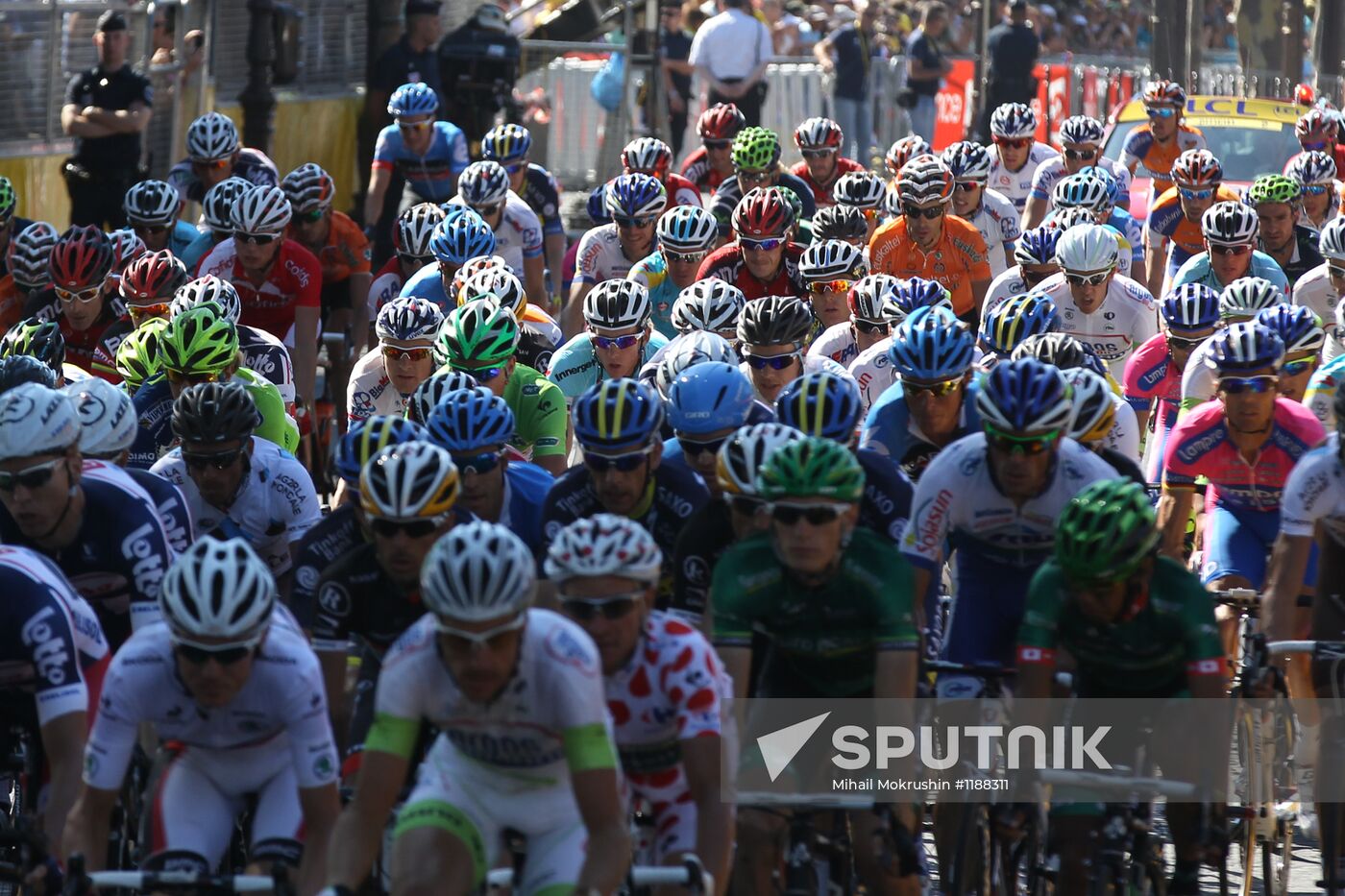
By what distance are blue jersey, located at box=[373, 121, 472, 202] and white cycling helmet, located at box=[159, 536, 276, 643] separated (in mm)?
11155

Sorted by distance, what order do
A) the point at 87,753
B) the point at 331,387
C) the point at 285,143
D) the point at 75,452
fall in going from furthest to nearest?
the point at 285,143
the point at 331,387
the point at 75,452
the point at 87,753

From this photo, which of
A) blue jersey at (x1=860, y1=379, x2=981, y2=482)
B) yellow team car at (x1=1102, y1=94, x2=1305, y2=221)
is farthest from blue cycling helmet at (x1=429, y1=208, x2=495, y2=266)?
yellow team car at (x1=1102, y1=94, x2=1305, y2=221)

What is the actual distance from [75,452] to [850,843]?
267 centimetres

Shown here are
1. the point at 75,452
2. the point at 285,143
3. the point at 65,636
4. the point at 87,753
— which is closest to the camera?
the point at 87,753

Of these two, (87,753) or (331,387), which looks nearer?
(87,753)

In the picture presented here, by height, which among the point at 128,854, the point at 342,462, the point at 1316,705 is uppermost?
the point at 342,462

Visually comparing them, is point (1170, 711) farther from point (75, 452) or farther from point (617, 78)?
point (617, 78)

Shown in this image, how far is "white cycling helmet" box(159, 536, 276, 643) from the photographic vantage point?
5.83 meters

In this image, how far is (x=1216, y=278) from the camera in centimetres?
1289

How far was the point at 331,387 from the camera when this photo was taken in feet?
46.6

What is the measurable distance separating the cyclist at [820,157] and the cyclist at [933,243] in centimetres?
306

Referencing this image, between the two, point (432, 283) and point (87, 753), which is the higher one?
point (432, 283)

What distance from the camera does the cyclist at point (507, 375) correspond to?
9680mm

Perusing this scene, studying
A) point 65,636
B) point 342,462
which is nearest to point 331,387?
point 342,462
